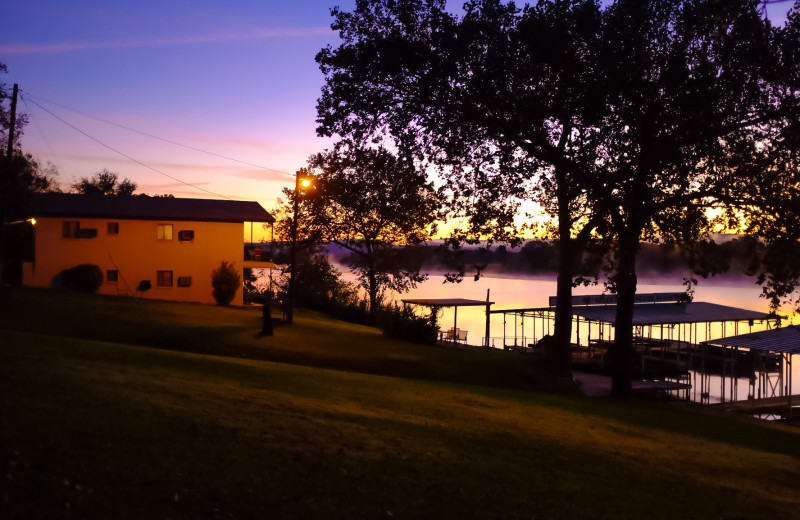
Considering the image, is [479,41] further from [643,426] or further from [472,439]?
[472,439]

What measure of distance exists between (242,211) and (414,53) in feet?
96.5

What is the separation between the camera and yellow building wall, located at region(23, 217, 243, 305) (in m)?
45.1

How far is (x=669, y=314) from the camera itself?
156ft

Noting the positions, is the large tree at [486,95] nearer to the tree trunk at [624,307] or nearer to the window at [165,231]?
the tree trunk at [624,307]

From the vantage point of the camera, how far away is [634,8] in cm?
2023

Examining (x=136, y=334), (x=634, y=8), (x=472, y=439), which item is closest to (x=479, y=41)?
(x=634, y=8)

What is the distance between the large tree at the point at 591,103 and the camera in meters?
20.3

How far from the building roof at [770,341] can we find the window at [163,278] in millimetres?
32279

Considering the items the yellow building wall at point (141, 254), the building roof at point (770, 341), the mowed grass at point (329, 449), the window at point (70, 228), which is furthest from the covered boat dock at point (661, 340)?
the window at point (70, 228)

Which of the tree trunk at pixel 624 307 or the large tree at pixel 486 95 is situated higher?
the large tree at pixel 486 95

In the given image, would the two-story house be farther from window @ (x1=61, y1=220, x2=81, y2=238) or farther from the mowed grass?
the mowed grass

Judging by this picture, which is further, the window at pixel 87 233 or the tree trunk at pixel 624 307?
the window at pixel 87 233

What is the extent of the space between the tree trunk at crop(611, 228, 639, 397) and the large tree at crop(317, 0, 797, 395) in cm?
8

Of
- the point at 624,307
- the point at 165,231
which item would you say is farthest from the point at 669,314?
the point at 165,231
